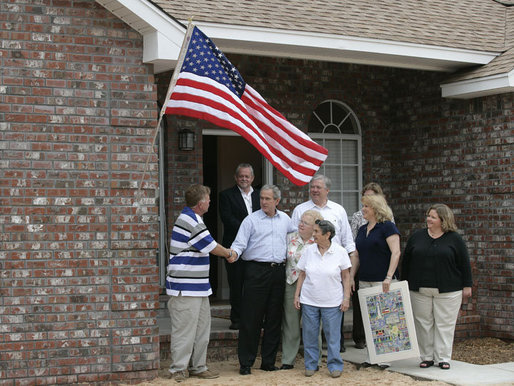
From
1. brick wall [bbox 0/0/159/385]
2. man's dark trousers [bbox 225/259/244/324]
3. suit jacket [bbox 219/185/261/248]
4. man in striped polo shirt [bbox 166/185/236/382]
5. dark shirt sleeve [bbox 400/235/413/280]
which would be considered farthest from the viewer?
suit jacket [bbox 219/185/261/248]

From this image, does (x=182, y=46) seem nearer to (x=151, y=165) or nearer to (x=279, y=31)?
(x=151, y=165)

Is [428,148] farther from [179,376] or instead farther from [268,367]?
[179,376]

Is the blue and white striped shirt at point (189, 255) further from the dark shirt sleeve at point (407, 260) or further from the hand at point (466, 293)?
the hand at point (466, 293)

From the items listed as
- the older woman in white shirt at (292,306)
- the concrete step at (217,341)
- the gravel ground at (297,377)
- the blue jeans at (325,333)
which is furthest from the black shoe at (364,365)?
the concrete step at (217,341)

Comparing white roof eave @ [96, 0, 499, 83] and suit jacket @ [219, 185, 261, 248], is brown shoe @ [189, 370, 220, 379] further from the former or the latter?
white roof eave @ [96, 0, 499, 83]

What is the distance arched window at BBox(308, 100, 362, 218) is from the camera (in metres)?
12.0

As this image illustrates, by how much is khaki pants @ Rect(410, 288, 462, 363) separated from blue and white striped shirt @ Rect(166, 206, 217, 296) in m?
2.26

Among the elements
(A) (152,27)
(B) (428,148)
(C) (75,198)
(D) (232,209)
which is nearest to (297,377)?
(D) (232,209)

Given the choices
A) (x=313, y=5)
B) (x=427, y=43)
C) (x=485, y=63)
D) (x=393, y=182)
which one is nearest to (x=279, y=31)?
(x=313, y=5)

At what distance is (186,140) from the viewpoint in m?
10.7

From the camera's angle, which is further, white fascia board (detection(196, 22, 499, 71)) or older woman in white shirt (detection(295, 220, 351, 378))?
white fascia board (detection(196, 22, 499, 71))

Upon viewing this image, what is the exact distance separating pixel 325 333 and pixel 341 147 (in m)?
4.37

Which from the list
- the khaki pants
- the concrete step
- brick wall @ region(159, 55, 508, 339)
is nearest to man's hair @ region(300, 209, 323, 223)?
the khaki pants

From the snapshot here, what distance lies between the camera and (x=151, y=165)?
320 inches
